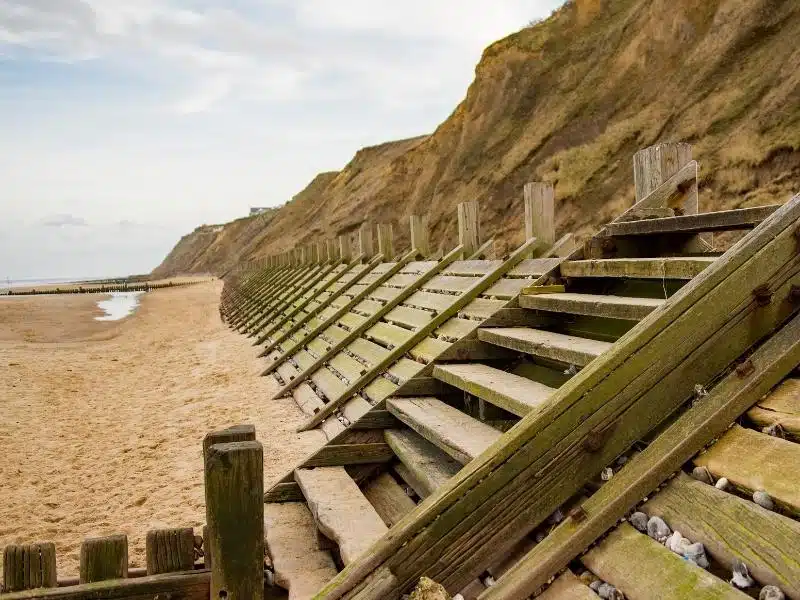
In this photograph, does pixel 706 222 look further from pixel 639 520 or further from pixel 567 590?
pixel 567 590

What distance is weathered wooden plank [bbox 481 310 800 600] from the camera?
81.4 inches

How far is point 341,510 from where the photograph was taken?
3229 mm

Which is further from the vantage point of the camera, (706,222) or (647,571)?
(706,222)

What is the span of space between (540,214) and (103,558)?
451 centimetres

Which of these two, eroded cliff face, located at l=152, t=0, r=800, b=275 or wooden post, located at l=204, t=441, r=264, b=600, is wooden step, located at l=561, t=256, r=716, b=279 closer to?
wooden post, located at l=204, t=441, r=264, b=600

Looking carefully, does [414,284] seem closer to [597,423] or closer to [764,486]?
[597,423]

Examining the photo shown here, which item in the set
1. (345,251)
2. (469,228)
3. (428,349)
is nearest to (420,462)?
(428,349)

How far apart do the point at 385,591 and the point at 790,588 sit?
45.7 inches

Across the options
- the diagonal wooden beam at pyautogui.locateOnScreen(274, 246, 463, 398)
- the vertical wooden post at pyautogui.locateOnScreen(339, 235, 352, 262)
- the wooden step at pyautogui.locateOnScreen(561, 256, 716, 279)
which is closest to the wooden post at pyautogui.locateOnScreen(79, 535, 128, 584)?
the wooden step at pyautogui.locateOnScreen(561, 256, 716, 279)

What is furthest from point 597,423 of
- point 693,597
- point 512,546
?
point 693,597

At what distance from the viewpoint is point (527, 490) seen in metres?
2.31

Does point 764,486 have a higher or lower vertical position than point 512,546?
higher

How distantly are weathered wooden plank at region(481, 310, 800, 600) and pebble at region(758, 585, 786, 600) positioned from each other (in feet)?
1.66

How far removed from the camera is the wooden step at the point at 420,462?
3.13 meters
